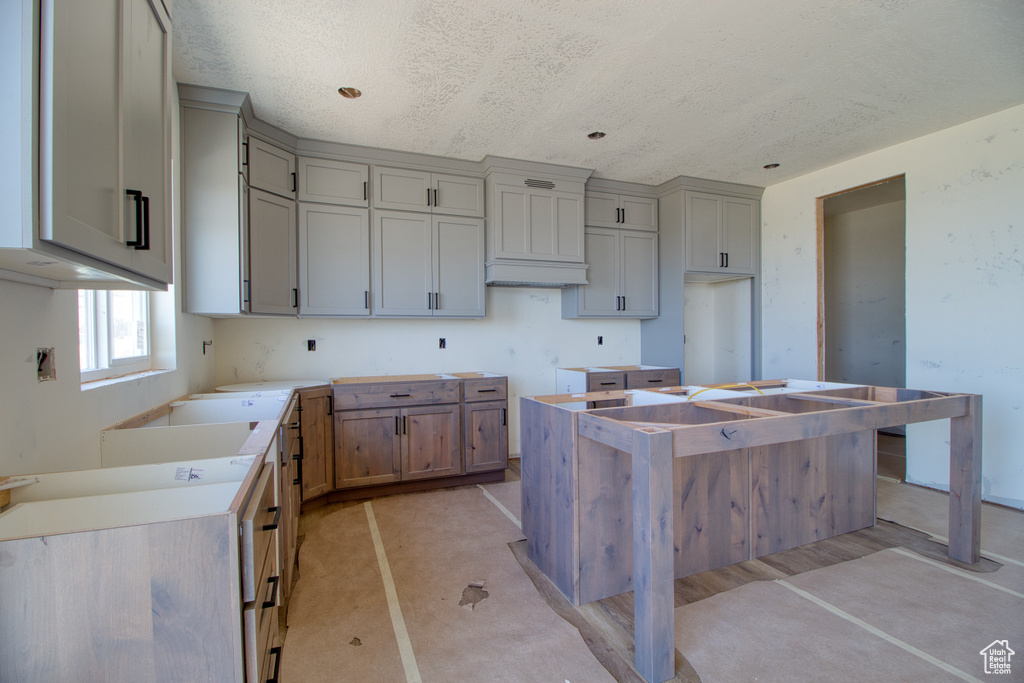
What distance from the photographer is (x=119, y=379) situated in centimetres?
188

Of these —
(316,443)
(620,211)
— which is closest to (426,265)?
(316,443)

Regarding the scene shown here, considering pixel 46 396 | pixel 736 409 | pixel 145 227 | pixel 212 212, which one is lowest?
pixel 736 409

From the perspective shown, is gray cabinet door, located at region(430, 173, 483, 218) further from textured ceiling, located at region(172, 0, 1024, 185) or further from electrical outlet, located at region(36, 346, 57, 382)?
electrical outlet, located at region(36, 346, 57, 382)

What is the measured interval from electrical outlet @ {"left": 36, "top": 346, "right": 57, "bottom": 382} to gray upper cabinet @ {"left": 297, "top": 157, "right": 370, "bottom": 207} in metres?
2.22

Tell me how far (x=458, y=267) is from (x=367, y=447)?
1.58 meters

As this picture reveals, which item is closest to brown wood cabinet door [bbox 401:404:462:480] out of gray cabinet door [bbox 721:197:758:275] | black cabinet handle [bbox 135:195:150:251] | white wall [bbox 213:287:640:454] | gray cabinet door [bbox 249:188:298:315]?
white wall [bbox 213:287:640:454]

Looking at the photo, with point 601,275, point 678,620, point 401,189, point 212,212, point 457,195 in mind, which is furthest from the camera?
point 601,275

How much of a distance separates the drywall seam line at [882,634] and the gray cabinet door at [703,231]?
295cm

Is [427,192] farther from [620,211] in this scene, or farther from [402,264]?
[620,211]

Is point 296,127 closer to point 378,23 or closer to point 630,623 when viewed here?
point 378,23

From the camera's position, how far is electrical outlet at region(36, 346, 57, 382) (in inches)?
51.9

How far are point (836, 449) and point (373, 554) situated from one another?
8.66 ft

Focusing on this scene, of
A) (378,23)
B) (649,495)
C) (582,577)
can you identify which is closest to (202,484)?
(649,495)

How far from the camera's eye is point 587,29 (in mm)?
2154
